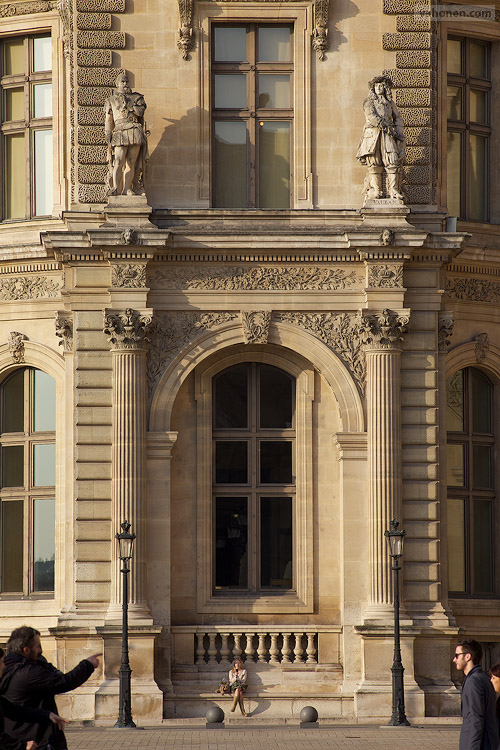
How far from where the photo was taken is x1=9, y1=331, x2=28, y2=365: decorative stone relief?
113 feet

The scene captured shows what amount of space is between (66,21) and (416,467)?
→ 12.2m

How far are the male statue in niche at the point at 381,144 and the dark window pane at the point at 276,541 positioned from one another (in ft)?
22.5

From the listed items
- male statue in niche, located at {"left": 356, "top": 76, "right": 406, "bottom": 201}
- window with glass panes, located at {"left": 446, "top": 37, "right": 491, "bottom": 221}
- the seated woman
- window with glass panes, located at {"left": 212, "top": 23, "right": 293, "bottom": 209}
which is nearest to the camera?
the seated woman

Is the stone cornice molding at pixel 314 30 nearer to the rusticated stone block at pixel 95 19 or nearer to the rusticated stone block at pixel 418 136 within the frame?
the rusticated stone block at pixel 95 19

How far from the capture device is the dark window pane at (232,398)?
3353cm

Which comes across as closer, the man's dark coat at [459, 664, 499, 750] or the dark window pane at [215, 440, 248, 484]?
the man's dark coat at [459, 664, 499, 750]

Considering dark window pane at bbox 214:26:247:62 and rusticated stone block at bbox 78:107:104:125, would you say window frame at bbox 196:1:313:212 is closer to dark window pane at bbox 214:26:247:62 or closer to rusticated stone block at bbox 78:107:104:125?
dark window pane at bbox 214:26:247:62

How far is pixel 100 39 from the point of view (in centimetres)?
3306

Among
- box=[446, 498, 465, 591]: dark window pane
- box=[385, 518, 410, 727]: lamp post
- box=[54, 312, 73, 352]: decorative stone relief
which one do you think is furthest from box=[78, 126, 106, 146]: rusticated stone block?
box=[446, 498, 465, 591]: dark window pane

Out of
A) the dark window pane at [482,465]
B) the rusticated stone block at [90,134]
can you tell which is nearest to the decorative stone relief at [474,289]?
the dark window pane at [482,465]

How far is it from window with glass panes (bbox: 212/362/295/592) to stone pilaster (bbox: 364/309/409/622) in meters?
2.09

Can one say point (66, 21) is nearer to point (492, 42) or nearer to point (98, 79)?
point (98, 79)

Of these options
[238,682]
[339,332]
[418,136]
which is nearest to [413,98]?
[418,136]

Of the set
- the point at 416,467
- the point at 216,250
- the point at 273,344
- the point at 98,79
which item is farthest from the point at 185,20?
the point at 416,467
